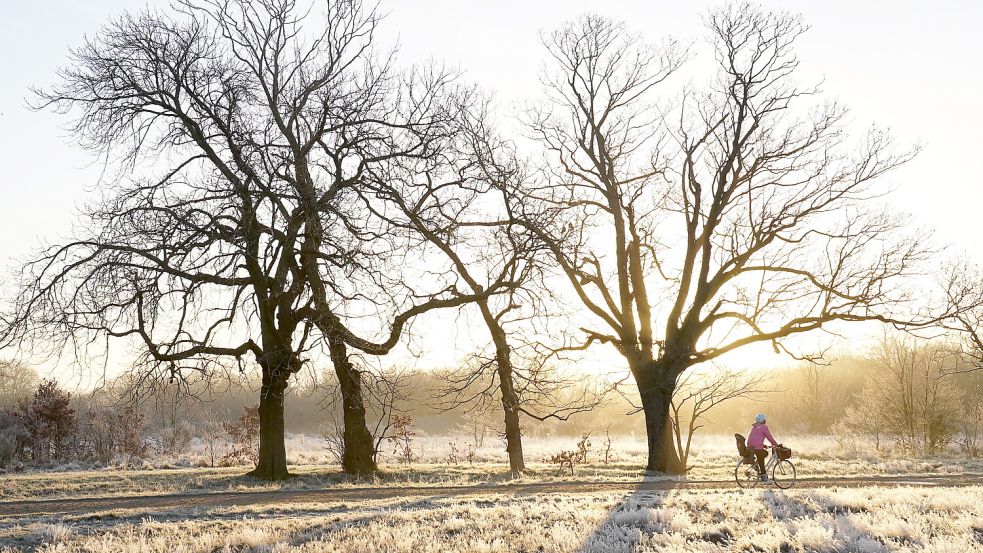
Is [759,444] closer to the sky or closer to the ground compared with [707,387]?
closer to the ground

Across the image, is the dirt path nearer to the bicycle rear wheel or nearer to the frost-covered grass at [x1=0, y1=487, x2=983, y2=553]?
the bicycle rear wheel

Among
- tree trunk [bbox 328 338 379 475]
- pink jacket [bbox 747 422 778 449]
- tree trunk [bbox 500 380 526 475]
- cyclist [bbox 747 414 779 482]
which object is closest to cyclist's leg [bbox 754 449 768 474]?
cyclist [bbox 747 414 779 482]

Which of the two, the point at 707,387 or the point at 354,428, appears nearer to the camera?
the point at 354,428

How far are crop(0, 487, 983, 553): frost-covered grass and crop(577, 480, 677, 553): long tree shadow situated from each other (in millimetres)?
23

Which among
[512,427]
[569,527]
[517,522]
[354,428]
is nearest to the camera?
[569,527]

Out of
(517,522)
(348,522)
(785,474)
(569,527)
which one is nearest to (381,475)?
(348,522)

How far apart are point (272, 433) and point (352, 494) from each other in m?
6.11

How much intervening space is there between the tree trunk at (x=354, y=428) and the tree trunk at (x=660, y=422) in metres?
8.92

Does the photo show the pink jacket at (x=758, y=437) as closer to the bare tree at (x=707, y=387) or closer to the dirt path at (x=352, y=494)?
the dirt path at (x=352, y=494)

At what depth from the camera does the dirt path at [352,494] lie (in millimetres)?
16016

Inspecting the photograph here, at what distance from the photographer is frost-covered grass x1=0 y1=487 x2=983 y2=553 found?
32.4 feet

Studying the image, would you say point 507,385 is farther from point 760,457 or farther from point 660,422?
point 760,457

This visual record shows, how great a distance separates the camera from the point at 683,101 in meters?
26.1

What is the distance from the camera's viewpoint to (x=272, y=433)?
22859 millimetres
